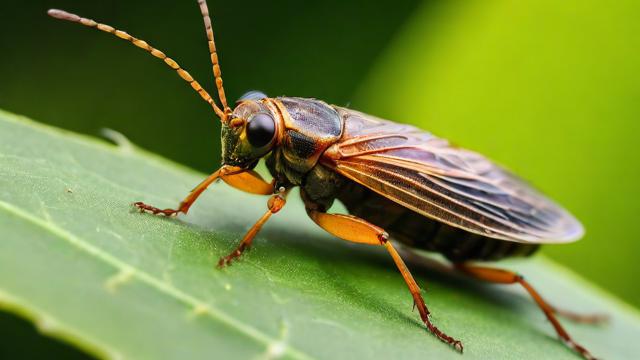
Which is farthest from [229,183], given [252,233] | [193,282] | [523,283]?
[523,283]

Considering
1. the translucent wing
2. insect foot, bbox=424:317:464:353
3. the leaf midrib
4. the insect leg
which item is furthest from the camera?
the insect leg

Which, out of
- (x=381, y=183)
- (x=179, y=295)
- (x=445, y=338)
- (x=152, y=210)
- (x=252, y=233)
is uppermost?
(x=381, y=183)

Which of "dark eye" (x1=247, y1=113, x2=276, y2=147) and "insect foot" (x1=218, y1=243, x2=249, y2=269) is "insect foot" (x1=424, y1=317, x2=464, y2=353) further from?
"dark eye" (x1=247, y1=113, x2=276, y2=147)

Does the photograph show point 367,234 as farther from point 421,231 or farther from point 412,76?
point 412,76

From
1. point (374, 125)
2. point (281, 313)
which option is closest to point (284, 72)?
point (374, 125)

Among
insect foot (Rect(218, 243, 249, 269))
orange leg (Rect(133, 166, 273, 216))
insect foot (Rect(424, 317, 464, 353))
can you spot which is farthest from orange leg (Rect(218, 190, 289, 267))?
insect foot (Rect(424, 317, 464, 353))

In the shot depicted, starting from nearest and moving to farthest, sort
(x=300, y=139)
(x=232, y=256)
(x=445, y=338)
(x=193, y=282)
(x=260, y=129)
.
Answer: (x=193, y=282) → (x=232, y=256) → (x=445, y=338) → (x=260, y=129) → (x=300, y=139)

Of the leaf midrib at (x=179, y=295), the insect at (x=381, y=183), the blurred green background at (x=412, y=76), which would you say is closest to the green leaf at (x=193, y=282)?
the leaf midrib at (x=179, y=295)
